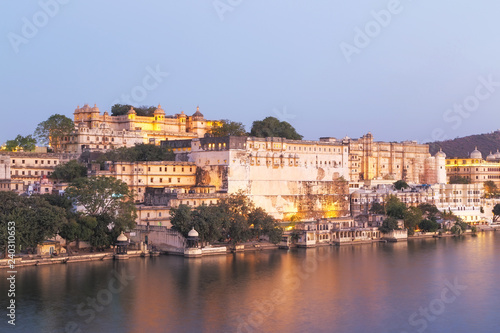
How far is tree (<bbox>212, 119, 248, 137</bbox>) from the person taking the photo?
50.4 m

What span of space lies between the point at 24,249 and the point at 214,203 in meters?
11.4

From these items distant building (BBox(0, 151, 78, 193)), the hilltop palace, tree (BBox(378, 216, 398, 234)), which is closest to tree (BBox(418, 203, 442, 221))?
the hilltop palace

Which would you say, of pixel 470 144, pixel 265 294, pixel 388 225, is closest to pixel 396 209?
pixel 388 225

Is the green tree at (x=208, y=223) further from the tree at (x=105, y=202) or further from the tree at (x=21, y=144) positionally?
the tree at (x=21, y=144)

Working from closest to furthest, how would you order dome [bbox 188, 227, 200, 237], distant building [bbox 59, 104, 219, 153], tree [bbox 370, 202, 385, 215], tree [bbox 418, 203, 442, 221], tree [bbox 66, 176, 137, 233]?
dome [bbox 188, 227, 200, 237]
tree [bbox 66, 176, 137, 233]
tree [bbox 370, 202, 385, 215]
tree [bbox 418, 203, 442, 221]
distant building [bbox 59, 104, 219, 153]

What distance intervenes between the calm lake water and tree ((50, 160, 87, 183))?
11.2 meters

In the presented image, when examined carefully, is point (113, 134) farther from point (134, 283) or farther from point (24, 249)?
point (134, 283)

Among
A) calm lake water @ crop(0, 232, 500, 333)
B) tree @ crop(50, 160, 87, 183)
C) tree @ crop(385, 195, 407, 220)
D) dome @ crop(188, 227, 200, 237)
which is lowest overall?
calm lake water @ crop(0, 232, 500, 333)

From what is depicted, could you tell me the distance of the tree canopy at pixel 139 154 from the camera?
42.9m

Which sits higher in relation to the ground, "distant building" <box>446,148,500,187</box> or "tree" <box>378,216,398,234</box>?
"distant building" <box>446,148,500,187</box>

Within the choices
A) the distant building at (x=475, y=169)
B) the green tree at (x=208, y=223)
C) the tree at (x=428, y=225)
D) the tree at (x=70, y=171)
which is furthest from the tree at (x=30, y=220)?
the distant building at (x=475, y=169)

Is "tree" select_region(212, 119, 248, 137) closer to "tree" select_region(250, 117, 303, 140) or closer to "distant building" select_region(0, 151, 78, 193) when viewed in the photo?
"tree" select_region(250, 117, 303, 140)

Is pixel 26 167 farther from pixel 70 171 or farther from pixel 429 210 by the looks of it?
pixel 429 210

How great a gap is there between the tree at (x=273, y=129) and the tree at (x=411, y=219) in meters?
11.6
